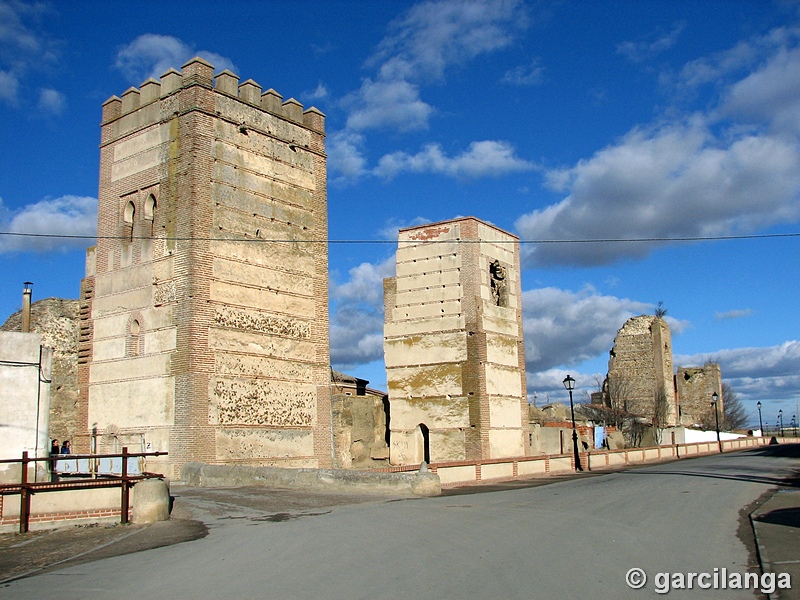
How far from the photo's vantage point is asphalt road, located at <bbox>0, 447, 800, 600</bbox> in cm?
745

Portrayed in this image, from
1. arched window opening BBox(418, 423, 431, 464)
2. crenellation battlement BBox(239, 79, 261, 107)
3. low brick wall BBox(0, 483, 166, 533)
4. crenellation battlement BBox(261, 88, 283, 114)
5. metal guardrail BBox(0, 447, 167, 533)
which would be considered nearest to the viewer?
metal guardrail BBox(0, 447, 167, 533)

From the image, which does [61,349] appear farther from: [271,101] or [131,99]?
[271,101]

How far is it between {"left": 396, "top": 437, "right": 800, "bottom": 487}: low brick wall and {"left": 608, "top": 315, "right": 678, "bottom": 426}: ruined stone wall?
1717 cm

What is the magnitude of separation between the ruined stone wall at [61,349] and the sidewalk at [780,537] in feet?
71.2

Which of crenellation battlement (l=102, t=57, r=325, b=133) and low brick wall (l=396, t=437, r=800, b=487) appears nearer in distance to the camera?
low brick wall (l=396, t=437, r=800, b=487)

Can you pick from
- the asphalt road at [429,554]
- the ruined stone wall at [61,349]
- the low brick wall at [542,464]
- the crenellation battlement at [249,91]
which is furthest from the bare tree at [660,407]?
the asphalt road at [429,554]

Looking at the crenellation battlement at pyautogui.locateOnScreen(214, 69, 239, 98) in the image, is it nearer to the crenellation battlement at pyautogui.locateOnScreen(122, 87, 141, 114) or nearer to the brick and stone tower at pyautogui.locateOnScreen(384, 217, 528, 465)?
the crenellation battlement at pyautogui.locateOnScreen(122, 87, 141, 114)

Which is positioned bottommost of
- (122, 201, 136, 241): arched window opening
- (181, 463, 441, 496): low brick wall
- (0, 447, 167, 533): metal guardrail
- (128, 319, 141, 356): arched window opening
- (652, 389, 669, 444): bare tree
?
(181, 463, 441, 496): low brick wall

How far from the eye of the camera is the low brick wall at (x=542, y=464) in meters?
22.7

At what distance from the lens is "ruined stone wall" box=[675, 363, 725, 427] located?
7319 cm

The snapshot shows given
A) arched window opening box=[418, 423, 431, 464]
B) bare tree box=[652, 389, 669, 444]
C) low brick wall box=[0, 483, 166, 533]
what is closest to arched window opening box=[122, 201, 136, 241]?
low brick wall box=[0, 483, 166, 533]

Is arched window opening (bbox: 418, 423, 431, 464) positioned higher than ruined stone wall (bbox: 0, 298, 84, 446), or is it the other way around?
ruined stone wall (bbox: 0, 298, 84, 446)

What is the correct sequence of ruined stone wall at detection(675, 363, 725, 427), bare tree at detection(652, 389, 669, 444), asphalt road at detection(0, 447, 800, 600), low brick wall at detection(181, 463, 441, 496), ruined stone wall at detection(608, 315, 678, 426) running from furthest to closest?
1. ruined stone wall at detection(675, 363, 725, 427)
2. ruined stone wall at detection(608, 315, 678, 426)
3. bare tree at detection(652, 389, 669, 444)
4. low brick wall at detection(181, 463, 441, 496)
5. asphalt road at detection(0, 447, 800, 600)

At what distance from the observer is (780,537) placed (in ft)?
34.5
